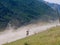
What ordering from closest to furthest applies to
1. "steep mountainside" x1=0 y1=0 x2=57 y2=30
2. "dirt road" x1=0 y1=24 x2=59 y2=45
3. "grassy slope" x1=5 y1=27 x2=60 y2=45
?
"grassy slope" x1=5 y1=27 x2=60 y2=45 → "dirt road" x1=0 y1=24 x2=59 y2=45 → "steep mountainside" x1=0 y1=0 x2=57 y2=30

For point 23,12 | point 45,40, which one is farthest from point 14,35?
point 45,40

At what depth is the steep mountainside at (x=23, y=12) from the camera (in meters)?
68.7

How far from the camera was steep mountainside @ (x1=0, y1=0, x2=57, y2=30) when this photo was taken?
68.7 metres

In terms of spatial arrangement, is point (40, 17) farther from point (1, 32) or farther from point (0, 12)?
point (1, 32)

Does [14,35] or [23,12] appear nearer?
[14,35]

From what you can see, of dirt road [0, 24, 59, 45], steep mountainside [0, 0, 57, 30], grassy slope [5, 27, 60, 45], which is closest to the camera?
grassy slope [5, 27, 60, 45]

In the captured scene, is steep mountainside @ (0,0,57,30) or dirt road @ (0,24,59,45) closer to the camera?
dirt road @ (0,24,59,45)

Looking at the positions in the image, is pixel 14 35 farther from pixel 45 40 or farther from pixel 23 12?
pixel 45 40

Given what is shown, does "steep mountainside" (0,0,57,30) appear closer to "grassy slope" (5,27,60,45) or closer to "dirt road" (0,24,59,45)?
"dirt road" (0,24,59,45)

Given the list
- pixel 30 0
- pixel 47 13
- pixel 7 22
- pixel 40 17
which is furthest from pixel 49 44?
pixel 30 0

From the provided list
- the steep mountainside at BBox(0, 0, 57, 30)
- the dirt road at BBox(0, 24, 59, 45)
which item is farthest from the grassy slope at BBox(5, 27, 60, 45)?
the steep mountainside at BBox(0, 0, 57, 30)

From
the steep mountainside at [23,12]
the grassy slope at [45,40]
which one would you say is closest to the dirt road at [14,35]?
the steep mountainside at [23,12]

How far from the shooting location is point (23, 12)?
78.0 metres

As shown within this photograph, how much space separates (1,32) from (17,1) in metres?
27.0
